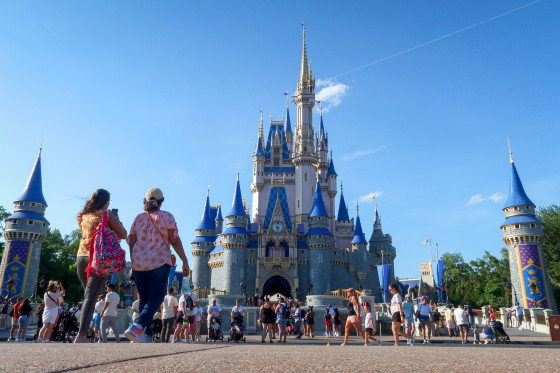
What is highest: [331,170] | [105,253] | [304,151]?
[304,151]

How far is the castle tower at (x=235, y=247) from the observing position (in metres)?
45.7

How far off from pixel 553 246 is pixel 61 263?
50.2 meters

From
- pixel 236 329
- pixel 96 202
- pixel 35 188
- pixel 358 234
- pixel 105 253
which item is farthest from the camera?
pixel 358 234

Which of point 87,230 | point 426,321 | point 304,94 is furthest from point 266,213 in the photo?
point 87,230

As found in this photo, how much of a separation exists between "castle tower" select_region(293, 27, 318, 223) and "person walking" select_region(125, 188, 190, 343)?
47118mm

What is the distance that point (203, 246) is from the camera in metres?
52.4

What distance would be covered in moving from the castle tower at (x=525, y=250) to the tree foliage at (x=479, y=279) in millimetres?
13449

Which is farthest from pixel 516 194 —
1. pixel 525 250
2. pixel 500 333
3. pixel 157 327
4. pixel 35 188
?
pixel 35 188

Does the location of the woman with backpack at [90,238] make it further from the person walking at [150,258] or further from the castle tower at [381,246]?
the castle tower at [381,246]

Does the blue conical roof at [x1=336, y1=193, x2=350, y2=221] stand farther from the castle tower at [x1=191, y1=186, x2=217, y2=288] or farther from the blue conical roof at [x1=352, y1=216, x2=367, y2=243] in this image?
the castle tower at [x1=191, y1=186, x2=217, y2=288]

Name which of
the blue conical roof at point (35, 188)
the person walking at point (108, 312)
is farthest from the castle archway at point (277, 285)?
the person walking at point (108, 312)

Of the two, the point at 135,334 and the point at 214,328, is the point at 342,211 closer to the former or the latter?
the point at 214,328

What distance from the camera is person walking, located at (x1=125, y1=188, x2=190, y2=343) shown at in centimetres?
586

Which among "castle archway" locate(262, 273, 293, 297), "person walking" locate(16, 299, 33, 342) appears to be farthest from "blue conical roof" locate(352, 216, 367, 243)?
"person walking" locate(16, 299, 33, 342)
